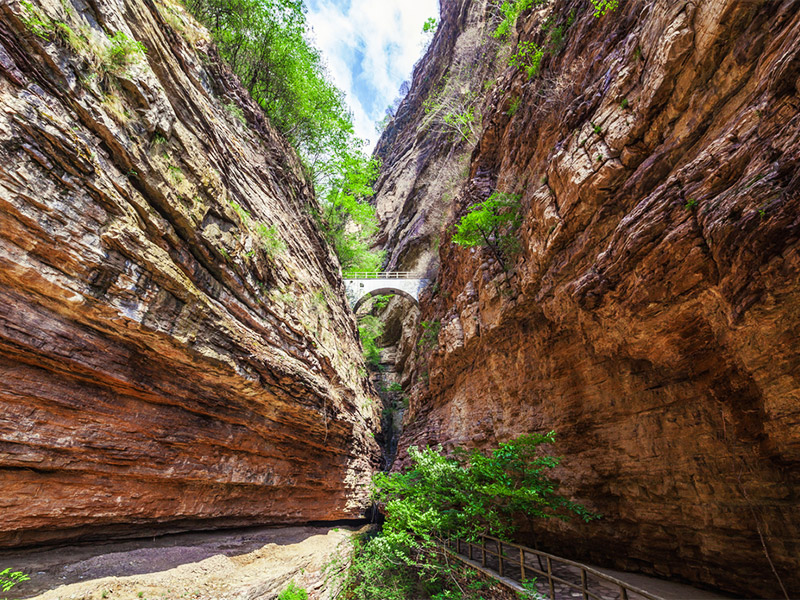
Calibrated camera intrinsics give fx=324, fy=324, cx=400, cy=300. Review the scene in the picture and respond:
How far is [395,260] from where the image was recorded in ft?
94.6

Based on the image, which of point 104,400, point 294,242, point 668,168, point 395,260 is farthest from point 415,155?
point 104,400

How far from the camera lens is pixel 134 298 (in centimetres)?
543

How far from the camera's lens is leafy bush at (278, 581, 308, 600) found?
8.12 metres

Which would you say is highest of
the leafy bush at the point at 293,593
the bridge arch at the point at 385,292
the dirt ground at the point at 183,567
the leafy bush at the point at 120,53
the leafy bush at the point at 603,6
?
the bridge arch at the point at 385,292

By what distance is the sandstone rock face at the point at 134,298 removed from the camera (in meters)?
4.51

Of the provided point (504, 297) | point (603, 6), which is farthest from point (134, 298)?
point (603, 6)

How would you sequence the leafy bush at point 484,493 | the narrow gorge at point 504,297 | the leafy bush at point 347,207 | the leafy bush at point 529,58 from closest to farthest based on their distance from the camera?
the narrow gorge at point 504,297
the leafy bush at point 484,493
the leafy bush at point 529,58
the leafy bush at point 347,207

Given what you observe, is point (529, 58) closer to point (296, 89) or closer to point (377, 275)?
point (296, 89)

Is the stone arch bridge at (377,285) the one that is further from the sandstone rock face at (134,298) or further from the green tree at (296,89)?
the sandstone rock face at (134,298)

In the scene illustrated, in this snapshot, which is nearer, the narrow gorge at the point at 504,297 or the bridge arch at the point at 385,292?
the narrow gorge at the point at 504,297

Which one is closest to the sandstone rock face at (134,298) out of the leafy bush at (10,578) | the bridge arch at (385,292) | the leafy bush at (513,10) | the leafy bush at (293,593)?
the leafy bush at (10,578)

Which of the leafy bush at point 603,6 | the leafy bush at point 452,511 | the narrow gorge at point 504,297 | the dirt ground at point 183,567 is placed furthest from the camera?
the leafy bush at point 603,6

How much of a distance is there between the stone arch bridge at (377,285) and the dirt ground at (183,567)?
15.4m

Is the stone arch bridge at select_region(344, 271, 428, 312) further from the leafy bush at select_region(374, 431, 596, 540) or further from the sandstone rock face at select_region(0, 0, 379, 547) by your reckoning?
the leafy bush at select_region(374, 431, 596, 540)
